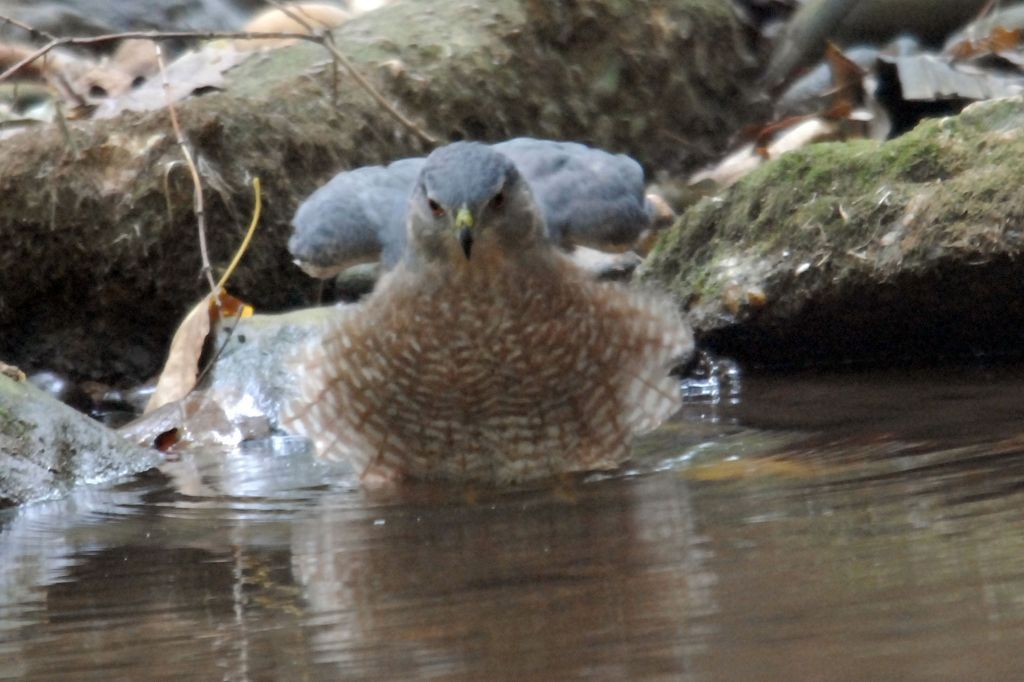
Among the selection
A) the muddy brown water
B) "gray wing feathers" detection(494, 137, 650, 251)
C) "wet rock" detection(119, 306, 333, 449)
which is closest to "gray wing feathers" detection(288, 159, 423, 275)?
"gray wing feathers" detection(494, 137, 650, 251)

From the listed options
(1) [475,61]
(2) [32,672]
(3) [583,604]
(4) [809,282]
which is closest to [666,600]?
(3) [583,604]

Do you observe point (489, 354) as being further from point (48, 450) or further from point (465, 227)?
point (48, 450)

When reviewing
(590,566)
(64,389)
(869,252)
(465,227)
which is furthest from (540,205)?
(64,389)

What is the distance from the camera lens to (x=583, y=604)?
305 centimetres

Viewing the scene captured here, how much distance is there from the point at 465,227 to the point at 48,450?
1688 millimetres

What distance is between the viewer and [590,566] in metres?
3.45

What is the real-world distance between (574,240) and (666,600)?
2.62 m

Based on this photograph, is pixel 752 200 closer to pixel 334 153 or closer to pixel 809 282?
pixel 809 282

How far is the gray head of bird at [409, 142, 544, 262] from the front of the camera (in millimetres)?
4531

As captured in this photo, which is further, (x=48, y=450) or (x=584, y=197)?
(x=584, y=197)

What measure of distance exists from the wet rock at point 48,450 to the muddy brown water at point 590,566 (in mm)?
151

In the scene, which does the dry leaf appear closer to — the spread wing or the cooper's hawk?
the spread wing

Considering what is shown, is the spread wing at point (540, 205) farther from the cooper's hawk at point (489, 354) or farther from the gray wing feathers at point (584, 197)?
the cooper's hawk at point (489, 354)

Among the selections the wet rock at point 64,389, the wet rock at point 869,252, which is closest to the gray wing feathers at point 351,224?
the wet rock at point 869,252
